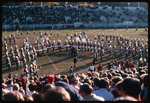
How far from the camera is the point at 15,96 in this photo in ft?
10.3

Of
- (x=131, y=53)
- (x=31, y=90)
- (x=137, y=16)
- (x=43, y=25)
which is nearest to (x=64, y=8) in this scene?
(x=43, y=25)

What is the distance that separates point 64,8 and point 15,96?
45275mm

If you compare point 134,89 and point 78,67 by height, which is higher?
point 134,89

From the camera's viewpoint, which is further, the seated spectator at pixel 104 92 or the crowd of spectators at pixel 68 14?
the crowd of spectators at pixel 68 14

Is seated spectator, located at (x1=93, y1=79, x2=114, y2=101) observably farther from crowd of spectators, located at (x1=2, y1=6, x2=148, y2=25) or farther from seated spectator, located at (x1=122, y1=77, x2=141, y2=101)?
crowd of spectators, located at (x1=2, y1=6, x2=148, y2=25)

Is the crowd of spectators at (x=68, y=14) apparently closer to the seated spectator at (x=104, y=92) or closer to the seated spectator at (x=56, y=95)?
the seated spectator at (x=104, y=92)

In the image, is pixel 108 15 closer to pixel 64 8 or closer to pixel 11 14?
pixel 64 8

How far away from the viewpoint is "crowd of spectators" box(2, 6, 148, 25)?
41.9 m

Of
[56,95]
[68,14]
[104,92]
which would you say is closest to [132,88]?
[104,92]

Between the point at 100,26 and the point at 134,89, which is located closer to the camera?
the point at 134,89

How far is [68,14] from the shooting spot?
45.8m

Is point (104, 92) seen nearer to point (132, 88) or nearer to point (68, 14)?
point (132, 88)

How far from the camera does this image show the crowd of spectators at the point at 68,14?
137 feet

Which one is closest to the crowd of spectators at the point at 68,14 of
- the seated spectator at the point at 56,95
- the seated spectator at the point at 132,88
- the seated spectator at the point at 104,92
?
the seated spectator at the point at 104,92
